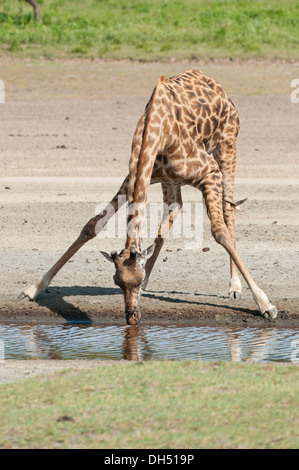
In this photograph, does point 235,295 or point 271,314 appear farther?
→ point 235,295

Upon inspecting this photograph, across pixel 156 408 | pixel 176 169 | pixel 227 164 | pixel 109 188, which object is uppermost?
pixel 176 169

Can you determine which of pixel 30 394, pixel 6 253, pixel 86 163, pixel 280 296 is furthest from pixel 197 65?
pixel 30 394

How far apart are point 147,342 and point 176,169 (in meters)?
1.43

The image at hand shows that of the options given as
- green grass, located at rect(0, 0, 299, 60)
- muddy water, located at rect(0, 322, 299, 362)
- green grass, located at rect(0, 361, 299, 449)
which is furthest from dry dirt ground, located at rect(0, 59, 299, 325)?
green grass, located at rect(0, 361, 299, 449)

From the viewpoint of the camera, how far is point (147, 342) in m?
6.83

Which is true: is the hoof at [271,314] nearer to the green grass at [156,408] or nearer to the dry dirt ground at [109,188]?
the dry dirt ground at [109,188]

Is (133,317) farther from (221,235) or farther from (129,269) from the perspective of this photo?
(221,235)

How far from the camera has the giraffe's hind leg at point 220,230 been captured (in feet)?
24.5

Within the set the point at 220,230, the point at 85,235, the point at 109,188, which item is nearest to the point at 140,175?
the point at 220,230

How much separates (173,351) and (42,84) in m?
13.7

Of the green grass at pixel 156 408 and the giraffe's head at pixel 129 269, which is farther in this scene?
the giraffe's head at pixel 129 269

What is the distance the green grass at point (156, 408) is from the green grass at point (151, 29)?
1672cm

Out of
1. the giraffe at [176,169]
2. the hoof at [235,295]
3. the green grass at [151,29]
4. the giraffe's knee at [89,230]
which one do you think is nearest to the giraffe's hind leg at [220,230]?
the giraffe at [176,169]
